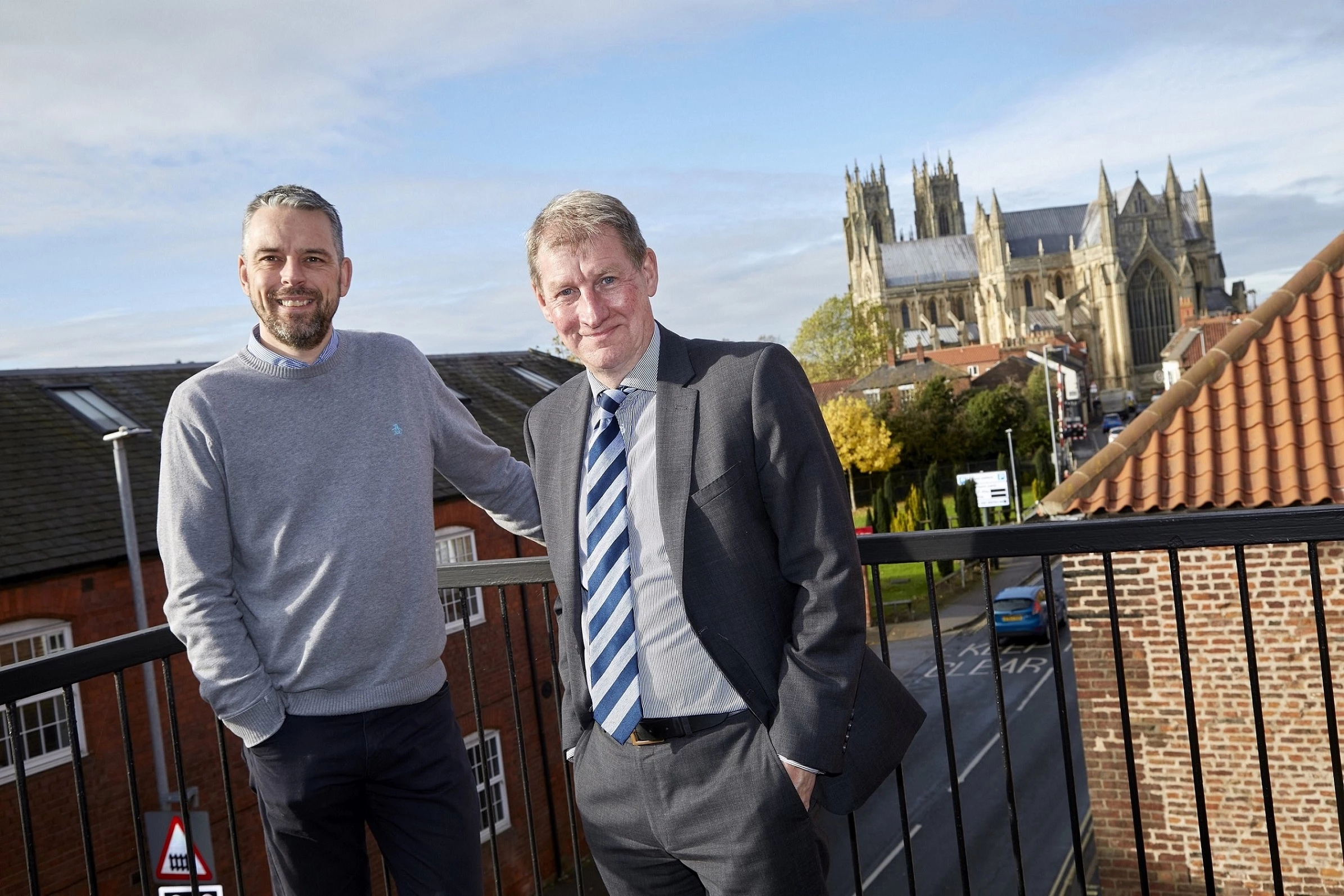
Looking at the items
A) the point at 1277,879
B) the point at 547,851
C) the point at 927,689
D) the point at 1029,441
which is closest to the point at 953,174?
the point at 1029,441

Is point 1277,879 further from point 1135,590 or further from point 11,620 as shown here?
point 11,620

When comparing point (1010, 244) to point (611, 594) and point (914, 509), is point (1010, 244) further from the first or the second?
point (611, 594)

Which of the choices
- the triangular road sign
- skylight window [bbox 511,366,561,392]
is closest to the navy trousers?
the triangular road sign

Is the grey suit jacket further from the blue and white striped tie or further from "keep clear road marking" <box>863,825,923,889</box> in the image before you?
"keep clear road marking" <box>863,825,923,889</box>

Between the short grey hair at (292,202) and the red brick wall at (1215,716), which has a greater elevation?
the short grey hair at (292,202)

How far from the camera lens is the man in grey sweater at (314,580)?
243 centimetres

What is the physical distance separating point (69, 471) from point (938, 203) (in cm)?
11787

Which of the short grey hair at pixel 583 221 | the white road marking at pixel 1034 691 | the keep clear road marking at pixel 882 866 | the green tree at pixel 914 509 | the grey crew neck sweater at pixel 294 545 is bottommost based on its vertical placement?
the keep clear road marking at pixel 882 866

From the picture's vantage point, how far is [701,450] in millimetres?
2230

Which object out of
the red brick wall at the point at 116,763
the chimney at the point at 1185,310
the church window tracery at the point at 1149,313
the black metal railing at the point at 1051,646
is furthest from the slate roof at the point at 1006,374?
the black metal railing at the point at 1051,646

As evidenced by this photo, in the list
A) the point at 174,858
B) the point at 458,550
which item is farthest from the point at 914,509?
the point at 174,858

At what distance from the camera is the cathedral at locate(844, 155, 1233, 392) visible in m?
94.6

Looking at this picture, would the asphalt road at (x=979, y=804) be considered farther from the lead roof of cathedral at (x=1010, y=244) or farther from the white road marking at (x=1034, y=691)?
the lead roof of cathedral at (x=1010, y=244)

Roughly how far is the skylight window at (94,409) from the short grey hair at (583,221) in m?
14.1
